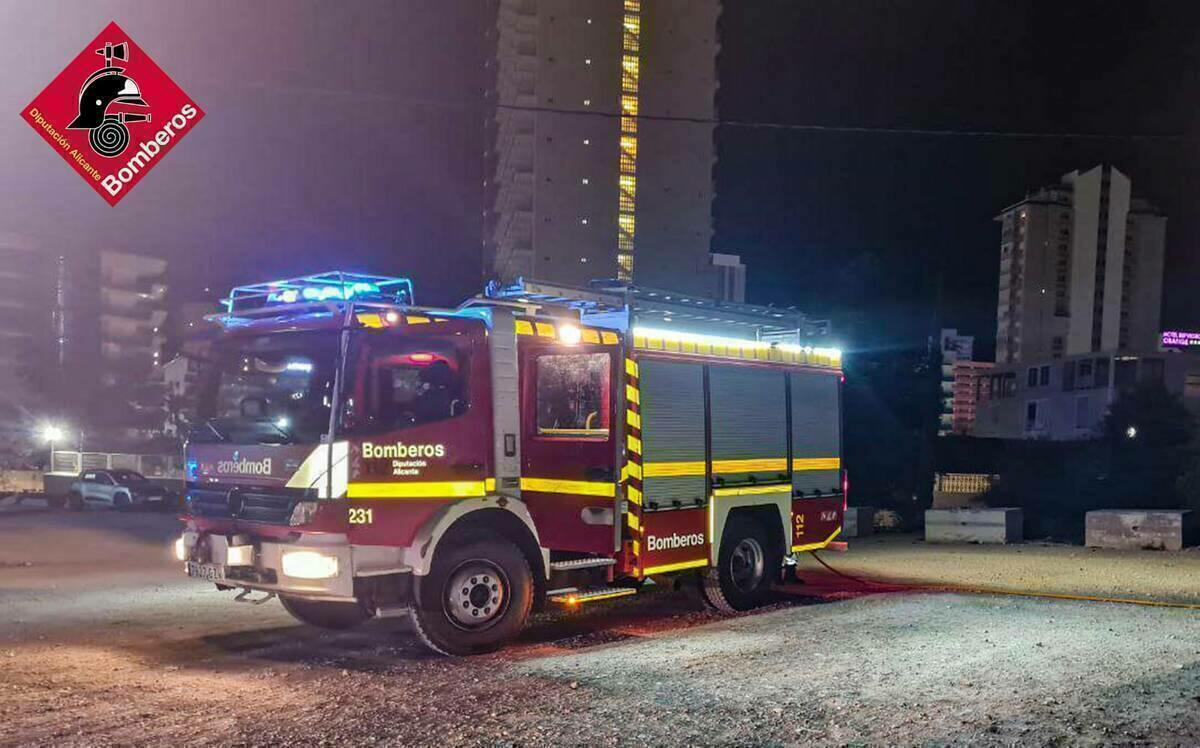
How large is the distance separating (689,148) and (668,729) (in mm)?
72875

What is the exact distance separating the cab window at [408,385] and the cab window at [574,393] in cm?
94

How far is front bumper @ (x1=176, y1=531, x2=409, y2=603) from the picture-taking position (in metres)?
7.00

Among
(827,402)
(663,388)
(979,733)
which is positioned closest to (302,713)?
(979,733)

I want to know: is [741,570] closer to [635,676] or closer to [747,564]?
[747,564]

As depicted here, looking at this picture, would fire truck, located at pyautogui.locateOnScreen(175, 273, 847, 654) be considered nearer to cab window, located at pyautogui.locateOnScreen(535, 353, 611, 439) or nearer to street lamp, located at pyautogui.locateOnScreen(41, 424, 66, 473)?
cab window, located at pyautogui.locateOnScreen(535, 353, 611, 439)

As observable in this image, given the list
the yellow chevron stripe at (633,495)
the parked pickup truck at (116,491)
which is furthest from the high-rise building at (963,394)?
the yellow chevron stripe at (633,495)

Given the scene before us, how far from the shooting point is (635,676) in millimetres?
6699

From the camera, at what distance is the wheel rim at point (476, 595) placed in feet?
24.8

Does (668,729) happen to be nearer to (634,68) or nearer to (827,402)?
(827,402)

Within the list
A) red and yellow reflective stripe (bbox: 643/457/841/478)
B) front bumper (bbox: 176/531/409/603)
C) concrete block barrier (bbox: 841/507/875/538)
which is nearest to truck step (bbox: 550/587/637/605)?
red and yellow reflective stripe (bbox: 643/457/841/478)

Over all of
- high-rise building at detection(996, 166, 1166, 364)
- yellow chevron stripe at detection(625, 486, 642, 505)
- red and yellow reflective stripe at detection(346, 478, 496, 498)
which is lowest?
yellow chevron stripe at detection(625, 486, 642, 505)

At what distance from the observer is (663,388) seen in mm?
9078

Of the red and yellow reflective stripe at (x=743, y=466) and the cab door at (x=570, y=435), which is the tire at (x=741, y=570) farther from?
the cab door at (x=570, y=435)

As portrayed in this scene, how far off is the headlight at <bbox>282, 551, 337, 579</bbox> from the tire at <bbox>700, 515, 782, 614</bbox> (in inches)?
162
